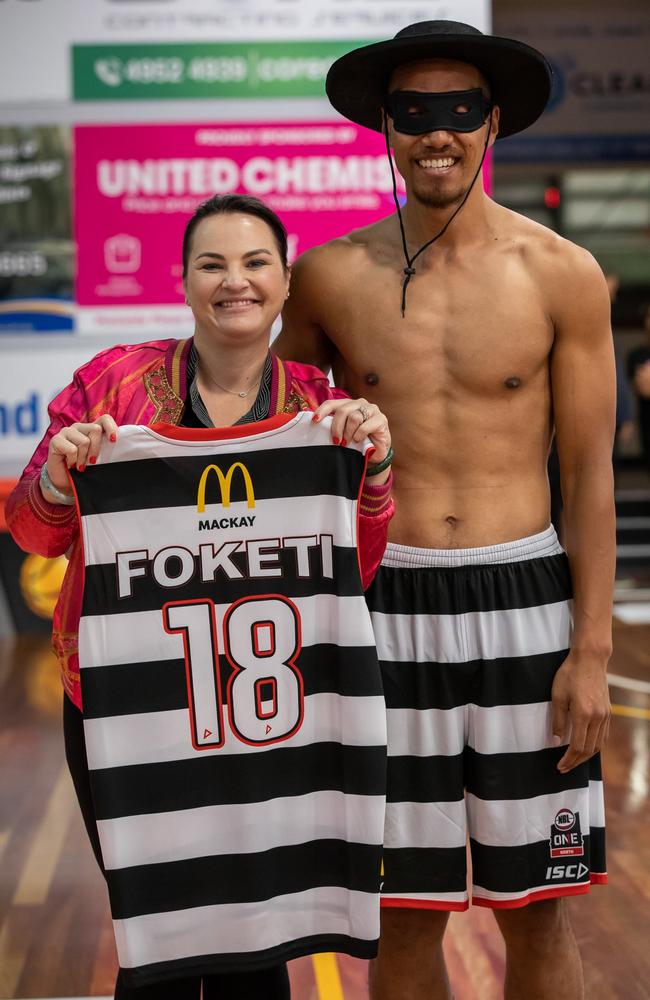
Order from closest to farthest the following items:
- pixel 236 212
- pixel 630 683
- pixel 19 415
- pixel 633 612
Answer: pixel 236 212 < pixel 630 683 < pixel 19 415 < pixel 633 612

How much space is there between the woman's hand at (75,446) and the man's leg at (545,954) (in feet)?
3.91

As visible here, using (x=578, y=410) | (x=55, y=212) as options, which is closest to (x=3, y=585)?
(x=55, y=212)

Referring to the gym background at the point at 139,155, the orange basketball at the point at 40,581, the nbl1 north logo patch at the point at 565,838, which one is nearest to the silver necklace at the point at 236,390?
the nbl1 north logo patch at the point at 565,838

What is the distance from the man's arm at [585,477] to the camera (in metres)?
1.93

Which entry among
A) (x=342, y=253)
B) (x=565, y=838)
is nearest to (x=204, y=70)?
(x=342, y=253)

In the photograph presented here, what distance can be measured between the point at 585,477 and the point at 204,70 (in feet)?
14.5


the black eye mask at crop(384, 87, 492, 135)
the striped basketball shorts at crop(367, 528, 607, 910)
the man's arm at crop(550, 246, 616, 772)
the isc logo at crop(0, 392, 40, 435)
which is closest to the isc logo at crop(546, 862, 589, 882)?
the striped basketball shorts at crop(367, 528, 607, 910)

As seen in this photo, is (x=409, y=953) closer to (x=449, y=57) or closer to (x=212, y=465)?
(x=212, y=465)

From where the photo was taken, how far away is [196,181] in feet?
18.6

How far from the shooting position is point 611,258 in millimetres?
12047

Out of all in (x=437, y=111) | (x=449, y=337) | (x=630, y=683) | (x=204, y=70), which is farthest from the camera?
(x=204, y=70)

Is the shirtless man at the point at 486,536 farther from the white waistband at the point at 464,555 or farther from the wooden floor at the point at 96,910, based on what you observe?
the wooden floor at the point at 96,910

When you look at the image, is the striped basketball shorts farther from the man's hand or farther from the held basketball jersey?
the held basketball jersey

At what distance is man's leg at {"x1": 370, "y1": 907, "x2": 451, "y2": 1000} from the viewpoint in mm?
2055
